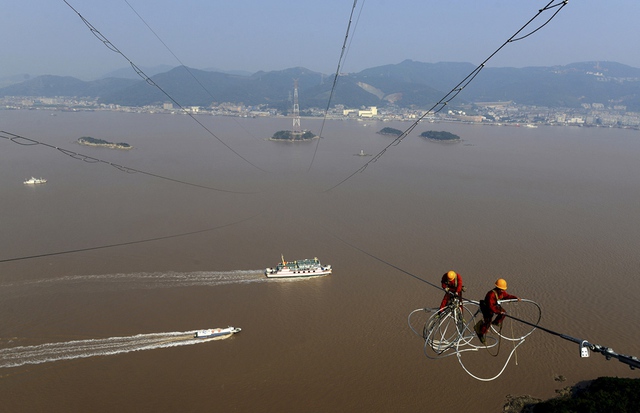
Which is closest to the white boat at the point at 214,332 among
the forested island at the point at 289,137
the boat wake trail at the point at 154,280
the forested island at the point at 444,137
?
the boat wake trail at the point at 154,280

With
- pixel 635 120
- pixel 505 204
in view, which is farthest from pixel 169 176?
pixel 635 120

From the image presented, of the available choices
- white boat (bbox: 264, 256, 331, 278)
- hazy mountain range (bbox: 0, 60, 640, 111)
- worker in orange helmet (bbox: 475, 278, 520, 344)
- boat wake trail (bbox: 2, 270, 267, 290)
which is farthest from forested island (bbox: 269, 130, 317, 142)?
hazy mountain range (bbox: 0, 60, 640, 111)

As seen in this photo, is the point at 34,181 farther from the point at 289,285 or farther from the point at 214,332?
the point at 214,332

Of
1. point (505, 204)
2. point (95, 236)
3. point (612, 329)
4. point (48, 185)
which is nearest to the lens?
point (612, 329)

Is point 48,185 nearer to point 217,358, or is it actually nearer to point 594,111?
point 217,358

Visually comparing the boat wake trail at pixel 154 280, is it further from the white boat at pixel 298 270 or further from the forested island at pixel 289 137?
the forested island at pixel 289 137

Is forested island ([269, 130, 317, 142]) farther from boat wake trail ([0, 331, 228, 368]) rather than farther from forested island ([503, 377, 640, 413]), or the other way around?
forested island ([503, 377, 640, 413])

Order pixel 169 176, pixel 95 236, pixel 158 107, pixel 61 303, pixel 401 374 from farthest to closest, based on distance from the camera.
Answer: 1. pixel 158 107
2. pixel 169 176
3. pixel 95 236
4. pixel 61 303
5. pixel 401 374
